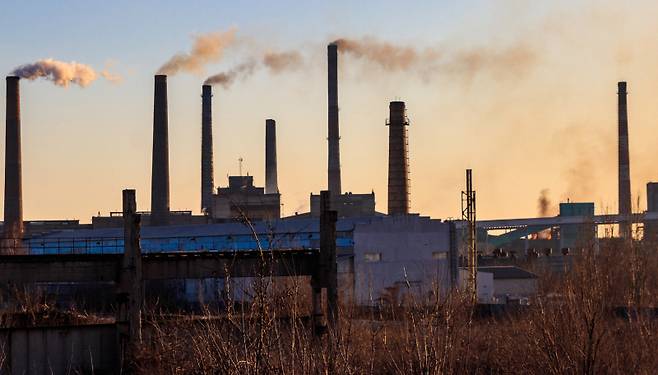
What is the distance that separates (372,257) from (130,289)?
23.1 meters

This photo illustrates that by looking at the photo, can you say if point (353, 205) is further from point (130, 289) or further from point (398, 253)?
point (130, 289)

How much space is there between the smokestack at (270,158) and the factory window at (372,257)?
3155 centimetres

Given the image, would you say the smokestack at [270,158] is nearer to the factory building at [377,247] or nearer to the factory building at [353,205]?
the factory building at [353,205]

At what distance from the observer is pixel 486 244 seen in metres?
96.6

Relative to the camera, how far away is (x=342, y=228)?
49.0 metres

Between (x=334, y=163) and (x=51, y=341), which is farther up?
(x=334, y=163)

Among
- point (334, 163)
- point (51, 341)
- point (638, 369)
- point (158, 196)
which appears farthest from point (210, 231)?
point (638, 369)

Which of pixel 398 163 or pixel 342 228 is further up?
pixel 398 163

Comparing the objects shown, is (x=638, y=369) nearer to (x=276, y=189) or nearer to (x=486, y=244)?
(x=276, y=189)

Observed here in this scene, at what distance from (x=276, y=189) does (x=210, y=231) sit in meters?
25.9

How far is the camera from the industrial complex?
1887 inches

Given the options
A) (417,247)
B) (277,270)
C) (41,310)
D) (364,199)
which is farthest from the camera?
(364,199)

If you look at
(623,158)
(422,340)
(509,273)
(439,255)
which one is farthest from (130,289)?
(623,158)

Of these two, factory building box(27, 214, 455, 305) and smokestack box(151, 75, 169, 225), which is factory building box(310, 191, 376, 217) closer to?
smokestack box(151, 75, 169, 225)
